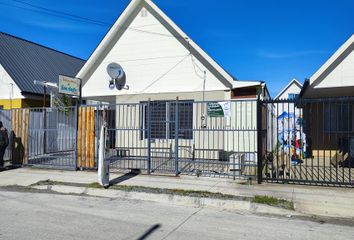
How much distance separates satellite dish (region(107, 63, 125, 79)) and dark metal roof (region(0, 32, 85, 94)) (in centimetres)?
591

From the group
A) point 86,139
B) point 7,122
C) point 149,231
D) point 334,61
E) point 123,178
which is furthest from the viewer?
point 7,122

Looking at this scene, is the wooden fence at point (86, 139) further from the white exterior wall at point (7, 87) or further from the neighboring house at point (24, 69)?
the white exterior wall at point (7, 87)

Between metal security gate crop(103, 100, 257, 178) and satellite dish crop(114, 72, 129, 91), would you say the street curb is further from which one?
satellite dish crop(114, 72, 129, 91)

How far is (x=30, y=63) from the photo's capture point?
71.6ft

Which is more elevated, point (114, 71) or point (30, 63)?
point (30, 63)

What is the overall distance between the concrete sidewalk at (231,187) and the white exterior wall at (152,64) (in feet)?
17.0

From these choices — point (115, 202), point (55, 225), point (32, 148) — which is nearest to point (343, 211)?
point (115, 202)

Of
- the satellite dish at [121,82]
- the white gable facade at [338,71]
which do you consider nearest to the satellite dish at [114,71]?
the satellite dish at [121,82]

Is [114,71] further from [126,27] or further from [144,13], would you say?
[144,13]

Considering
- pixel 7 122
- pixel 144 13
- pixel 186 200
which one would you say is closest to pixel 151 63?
pixel 144 13

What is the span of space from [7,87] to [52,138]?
803 centimetres

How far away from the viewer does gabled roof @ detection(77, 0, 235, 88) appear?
14.4 meters

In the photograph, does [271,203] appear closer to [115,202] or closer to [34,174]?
[115,202]

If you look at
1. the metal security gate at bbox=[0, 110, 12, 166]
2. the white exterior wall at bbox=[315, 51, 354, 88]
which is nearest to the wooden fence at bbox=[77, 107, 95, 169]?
the metal security gate at bbox=[0, 110, 12, 166]
